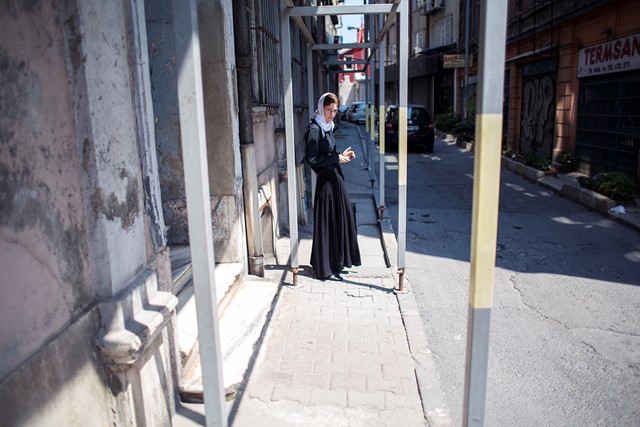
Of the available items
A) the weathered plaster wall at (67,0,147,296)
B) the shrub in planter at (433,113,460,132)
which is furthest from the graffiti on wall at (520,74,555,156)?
the weathered plaster wall at (67,0,147,296)

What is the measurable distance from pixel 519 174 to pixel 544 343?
10154mm

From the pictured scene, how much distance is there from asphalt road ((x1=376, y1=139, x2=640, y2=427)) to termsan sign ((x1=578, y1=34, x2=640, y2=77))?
10.7 feet

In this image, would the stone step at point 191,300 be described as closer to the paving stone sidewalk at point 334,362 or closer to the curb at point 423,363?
the paving stone sidewalk at point 334,362

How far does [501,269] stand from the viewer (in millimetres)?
6176

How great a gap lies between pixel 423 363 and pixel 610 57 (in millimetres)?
9869

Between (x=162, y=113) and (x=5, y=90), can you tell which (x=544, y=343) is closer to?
(x=162, y=113)

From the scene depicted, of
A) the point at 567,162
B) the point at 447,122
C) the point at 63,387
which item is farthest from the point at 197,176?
the point at 447,122

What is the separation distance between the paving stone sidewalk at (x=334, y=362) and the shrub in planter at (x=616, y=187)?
210 inches

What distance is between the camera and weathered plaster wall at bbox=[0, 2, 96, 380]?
1779 mm

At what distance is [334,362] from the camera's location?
3.87 metres

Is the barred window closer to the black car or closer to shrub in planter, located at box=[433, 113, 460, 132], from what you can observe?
the black car

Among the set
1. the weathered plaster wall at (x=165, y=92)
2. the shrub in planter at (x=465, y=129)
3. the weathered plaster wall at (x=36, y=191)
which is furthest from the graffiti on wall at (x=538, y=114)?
the weathered plaster wall at (x=36, y=191)

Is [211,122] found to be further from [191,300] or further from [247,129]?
[191,300]

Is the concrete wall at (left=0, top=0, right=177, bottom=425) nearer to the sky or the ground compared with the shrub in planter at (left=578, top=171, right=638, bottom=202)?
nearer to the sky
